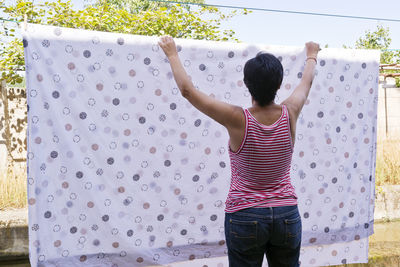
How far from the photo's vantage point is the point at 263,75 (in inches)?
69.9

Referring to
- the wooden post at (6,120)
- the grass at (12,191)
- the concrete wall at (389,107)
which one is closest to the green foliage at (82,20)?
the wooden post at (6,120)

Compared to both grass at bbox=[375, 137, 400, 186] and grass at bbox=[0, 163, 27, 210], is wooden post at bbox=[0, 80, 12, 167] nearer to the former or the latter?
grass at bbox=[0, 163, 27, 210]

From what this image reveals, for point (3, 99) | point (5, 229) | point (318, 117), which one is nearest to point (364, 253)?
point (318, 117)

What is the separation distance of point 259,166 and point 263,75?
1.30 feet

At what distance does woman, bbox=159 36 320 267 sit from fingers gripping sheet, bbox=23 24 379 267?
2.79 feet

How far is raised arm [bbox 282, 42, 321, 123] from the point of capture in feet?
6.51

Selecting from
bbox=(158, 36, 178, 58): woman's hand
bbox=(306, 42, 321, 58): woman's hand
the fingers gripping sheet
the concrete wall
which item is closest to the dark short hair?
bbox=(158, 36, 178, 58): woman's hand

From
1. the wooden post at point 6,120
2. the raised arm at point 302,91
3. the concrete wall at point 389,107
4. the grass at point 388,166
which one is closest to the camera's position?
the raised arm at point 302,91

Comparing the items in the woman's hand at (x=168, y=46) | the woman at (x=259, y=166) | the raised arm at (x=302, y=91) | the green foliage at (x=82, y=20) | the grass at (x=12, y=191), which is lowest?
the grass at (x=12, y=191)

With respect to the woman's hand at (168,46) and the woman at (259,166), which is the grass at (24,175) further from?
the woman at (259,166)

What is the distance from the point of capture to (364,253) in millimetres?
3348

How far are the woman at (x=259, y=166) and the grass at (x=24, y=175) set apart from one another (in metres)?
2.89

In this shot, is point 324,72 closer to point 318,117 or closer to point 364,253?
point 318,117

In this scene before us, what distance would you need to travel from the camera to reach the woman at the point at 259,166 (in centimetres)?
180
